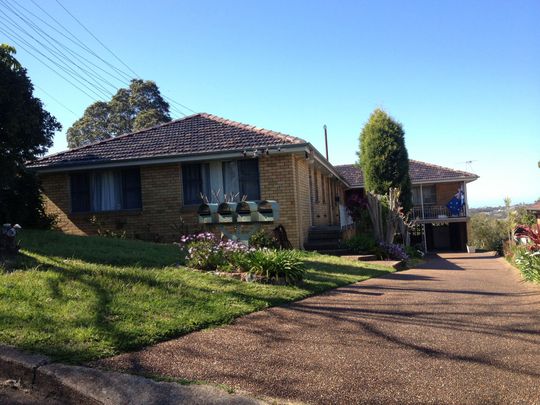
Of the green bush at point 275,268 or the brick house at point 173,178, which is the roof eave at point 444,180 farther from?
the green bush at point 275,268

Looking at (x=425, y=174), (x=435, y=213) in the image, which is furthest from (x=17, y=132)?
(x=425, y=174)

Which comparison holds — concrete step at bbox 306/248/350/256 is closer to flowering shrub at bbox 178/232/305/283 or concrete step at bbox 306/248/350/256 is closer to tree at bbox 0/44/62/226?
flowering shrub at bbox 178/232/305/283

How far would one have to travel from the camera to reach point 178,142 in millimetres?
15352

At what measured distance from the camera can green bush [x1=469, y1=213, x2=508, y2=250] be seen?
32194 mm

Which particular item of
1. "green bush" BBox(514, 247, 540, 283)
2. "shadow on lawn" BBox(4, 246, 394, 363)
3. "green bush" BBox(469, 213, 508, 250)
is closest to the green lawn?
"shadow on lawn" BBox(4, 246, 394, 363)

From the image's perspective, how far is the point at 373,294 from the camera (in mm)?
7723

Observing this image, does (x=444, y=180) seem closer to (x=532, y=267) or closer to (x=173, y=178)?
(x=173, y=178)

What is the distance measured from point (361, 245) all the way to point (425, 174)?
18615 mm

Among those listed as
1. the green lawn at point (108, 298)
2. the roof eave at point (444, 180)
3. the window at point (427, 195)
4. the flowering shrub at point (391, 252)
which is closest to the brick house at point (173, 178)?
the flowering shrub at point (391, 252)

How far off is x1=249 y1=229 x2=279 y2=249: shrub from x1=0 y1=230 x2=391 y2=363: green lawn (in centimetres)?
360

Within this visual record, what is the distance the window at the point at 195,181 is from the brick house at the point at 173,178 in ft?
0.09

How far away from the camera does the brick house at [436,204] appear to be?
99.7 ft

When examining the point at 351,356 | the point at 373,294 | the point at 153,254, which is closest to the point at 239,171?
the point at 153,254

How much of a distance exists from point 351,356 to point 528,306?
3.51 m
